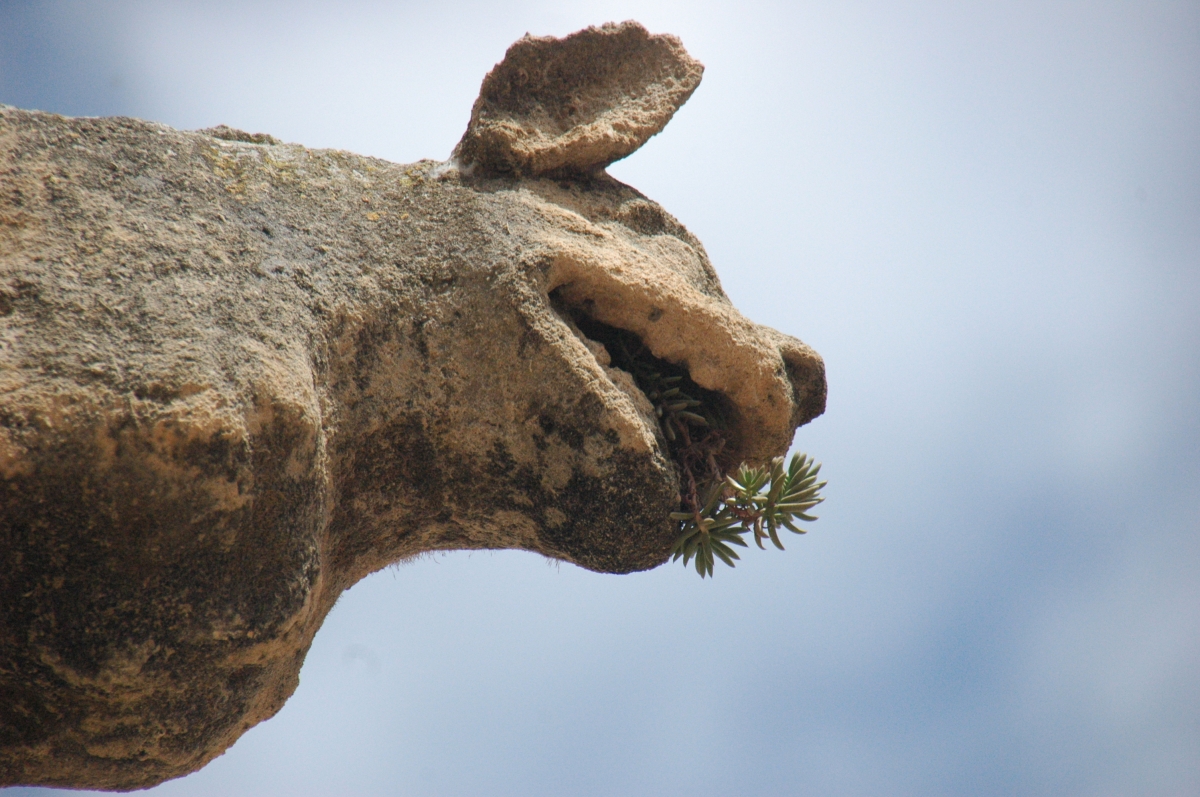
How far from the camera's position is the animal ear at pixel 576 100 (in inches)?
103

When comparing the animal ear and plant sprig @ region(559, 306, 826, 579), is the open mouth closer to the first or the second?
plant sprig @ region(559, 306, 826, 579)

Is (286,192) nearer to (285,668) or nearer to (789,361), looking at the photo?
(285,668)

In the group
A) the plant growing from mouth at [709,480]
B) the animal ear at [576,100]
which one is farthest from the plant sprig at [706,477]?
the animal ear at [576,100]

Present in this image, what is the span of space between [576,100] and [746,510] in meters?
1.37

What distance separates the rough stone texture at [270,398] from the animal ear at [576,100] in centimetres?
4

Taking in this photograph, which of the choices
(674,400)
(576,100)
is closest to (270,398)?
(674,400)

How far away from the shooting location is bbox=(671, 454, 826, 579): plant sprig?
8.04 feet

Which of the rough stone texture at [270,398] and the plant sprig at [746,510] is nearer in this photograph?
the rough stone texture at [270,398]

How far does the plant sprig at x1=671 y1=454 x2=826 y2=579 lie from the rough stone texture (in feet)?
0.36

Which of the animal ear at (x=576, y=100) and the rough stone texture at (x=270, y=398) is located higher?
the animal ear at (x=576, y=100)

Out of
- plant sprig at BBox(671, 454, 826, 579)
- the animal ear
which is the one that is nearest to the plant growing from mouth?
plant sprig at BBox(671, 454, 826, 579)

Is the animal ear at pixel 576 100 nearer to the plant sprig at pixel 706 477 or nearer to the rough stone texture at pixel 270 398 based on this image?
the rough stone texture at pixel 270 398

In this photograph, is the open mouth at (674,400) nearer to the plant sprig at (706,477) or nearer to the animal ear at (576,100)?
the plant sprig at (706,477)

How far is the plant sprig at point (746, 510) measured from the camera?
2449mm
